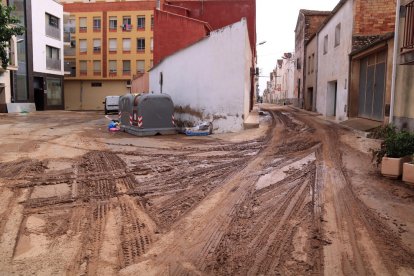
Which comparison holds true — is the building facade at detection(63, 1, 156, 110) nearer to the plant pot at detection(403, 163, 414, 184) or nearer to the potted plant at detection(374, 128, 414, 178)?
the potted plant at detection(374, 128, 414, 178)

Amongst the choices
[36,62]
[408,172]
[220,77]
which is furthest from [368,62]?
[36,62]

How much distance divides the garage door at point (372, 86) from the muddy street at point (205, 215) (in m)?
4.78

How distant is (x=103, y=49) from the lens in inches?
2072

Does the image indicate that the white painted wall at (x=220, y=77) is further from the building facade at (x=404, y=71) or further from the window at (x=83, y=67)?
the window at (x=83, y=67)

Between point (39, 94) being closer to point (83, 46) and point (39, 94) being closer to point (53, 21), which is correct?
point (53, 21)

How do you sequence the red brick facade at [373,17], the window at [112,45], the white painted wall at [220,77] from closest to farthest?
the white painted wall at [220,77], the red brick facade at [373,17], the window at [112,45]

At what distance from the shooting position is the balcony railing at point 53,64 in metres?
40.8

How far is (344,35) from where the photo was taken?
1698cm

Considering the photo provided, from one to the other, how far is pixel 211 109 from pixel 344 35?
7.01 metres

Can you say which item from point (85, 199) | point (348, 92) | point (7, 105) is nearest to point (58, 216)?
point (85, 199)

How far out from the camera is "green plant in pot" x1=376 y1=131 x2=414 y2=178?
22.3 feet

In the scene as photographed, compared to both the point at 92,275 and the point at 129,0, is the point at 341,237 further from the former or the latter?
the point at 129,0

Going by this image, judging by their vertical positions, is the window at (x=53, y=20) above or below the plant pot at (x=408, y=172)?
above

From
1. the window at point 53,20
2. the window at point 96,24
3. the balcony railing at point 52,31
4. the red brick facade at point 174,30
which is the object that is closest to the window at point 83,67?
the window at point 96,24
